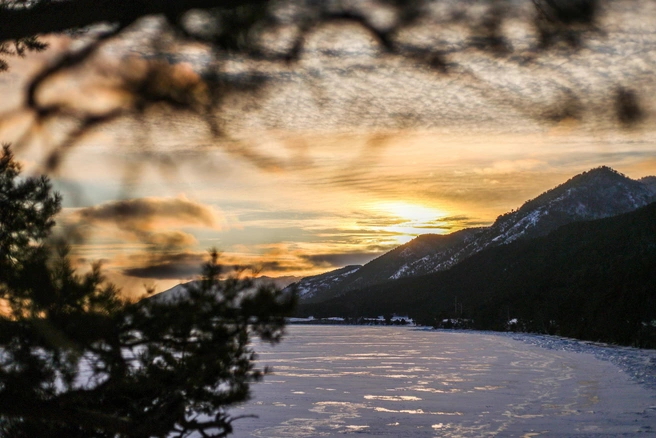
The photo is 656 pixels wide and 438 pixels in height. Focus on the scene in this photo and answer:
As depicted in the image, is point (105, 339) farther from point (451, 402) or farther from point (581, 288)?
point (581, 288)

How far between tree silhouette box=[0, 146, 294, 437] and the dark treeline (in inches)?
2097

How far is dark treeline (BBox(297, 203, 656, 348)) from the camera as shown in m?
75.8

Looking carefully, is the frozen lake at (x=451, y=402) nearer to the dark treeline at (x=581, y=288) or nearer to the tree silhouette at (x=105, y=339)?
the tree silhouette at (x=105, y=339)

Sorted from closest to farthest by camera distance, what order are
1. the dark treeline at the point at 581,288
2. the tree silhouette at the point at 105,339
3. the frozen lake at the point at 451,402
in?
the tree silhouette at the point at 105,339, the frozen lake at the point at 451,402, the dark treeline at the point at 581,288

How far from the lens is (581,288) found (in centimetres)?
11100

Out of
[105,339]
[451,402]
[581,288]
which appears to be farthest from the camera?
[581,288]

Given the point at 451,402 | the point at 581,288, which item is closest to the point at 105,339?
the point at 451,402

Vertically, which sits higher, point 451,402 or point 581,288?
point 581,288

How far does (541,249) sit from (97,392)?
19171 centimetres

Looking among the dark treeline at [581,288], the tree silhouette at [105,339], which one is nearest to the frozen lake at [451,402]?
the tree silhouette at [105,339]

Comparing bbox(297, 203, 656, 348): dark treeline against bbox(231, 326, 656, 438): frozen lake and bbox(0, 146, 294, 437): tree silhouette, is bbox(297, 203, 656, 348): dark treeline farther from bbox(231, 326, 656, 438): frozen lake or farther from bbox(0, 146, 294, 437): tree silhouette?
bbox(0, 146, 294, 437): tree silhouette

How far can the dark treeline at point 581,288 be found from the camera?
75.8m

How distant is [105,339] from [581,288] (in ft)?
378

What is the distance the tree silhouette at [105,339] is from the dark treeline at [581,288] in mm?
53257
